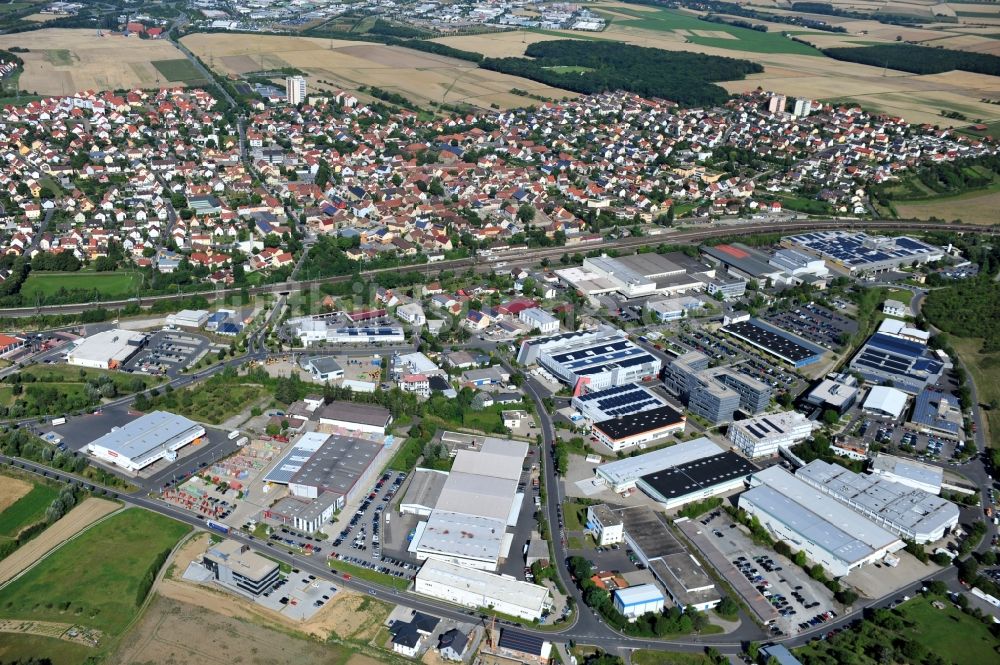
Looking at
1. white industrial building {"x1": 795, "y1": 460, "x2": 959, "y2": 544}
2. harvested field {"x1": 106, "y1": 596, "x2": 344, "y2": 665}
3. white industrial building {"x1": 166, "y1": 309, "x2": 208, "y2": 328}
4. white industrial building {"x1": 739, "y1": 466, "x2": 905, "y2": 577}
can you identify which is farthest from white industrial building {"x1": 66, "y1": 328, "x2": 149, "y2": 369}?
white industrial building {"x1": 795, "y1": 460, "x2": 959, "y2": 544}

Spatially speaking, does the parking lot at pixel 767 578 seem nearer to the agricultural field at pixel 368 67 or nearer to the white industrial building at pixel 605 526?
the white industrial building at pixel 605 526

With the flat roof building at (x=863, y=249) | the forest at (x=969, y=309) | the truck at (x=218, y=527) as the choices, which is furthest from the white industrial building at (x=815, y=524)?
the flat roof building at (x=863, y=249)

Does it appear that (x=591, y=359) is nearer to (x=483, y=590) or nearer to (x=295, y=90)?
(x=483, y=590)

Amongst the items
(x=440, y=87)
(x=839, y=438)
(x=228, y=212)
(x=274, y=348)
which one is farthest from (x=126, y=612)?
(x=440, y=87)

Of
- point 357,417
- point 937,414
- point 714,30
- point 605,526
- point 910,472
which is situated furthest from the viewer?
point 714,30

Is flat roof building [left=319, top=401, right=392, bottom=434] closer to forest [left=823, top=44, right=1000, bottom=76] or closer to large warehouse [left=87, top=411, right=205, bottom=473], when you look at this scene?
large warehouse [left=87, top=411, right=205, bottom=473]

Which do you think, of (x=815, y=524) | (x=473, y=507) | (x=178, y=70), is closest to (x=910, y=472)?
(x=815, y=524)
